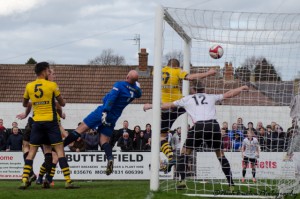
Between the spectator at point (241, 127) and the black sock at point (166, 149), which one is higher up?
the spectator at point (241, 127)

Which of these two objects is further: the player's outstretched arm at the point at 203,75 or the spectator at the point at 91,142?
the spectator at the point at 91,142

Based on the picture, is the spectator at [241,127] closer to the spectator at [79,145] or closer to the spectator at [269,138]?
the spectator at [269,138]

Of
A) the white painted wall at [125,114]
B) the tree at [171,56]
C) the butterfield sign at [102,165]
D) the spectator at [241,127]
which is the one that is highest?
the tree at [171,56]

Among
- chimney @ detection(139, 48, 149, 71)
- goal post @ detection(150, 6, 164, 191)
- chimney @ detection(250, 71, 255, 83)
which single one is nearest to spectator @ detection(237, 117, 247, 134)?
chimney @ detection(250, 71, 255, 83)

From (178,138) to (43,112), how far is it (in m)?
6.32

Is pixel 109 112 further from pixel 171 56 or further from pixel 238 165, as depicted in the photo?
pixel 238 165

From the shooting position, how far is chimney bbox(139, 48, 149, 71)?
3797 centimetres

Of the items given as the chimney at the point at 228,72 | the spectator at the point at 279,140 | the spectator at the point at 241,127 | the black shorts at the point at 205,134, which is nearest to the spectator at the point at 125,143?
the spectator at the point at 241,127

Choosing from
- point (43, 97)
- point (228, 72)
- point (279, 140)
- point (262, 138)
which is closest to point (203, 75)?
point (228, 72)

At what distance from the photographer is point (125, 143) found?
2008 centimetres

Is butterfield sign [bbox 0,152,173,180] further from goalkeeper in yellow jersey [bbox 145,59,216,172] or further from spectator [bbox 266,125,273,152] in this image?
goalkeeper in yellow jersey [bbox 145,59,216,172]

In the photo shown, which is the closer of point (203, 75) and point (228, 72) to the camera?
point (203, 75)

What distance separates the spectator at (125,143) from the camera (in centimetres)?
2006

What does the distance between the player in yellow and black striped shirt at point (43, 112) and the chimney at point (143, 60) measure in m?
27.1
